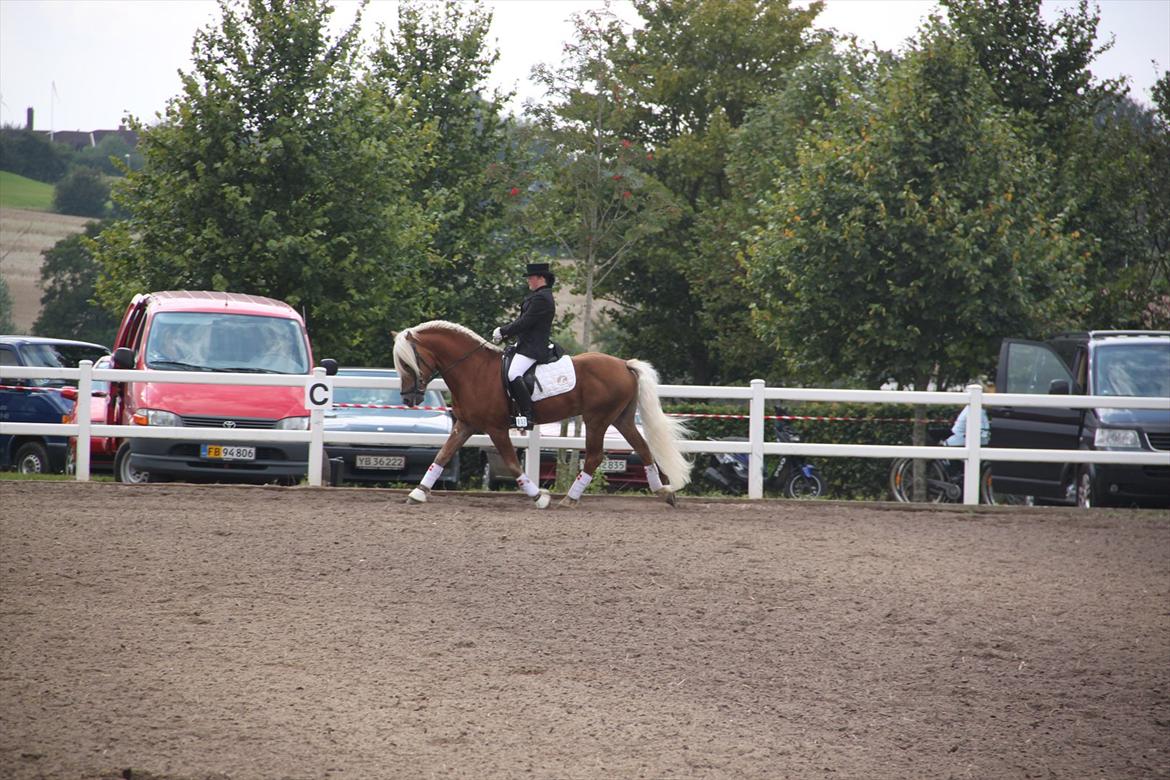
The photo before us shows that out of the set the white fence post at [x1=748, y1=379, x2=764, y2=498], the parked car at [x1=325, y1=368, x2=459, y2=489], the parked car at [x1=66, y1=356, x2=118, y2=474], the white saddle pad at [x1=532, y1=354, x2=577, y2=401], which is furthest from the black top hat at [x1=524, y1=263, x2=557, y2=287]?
the parked car at [x1=66, y1=356, x2=118, y2=474]

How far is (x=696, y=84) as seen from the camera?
48.7 meters

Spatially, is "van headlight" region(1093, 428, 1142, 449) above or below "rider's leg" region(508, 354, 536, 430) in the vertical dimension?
below

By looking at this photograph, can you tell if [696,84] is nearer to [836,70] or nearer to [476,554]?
[836,70]

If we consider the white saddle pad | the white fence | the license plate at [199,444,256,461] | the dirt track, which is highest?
the white saddle pad

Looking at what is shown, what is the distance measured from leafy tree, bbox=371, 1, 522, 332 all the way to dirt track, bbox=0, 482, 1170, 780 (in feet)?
84.6

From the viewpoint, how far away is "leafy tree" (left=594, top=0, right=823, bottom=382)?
46.3 m

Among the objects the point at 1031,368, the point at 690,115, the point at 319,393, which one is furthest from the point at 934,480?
the point at 690,115

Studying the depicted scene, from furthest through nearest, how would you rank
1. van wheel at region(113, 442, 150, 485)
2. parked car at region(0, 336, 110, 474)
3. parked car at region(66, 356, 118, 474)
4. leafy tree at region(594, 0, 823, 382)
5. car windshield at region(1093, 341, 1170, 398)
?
leafy tree at region(594, 0, 823, 382), parked car at region(0, 336, 110, 474), parked car at region(66, 356, 118, 474), car windshield at region(1093, 341, 1170, 398), van wheel at region(113, 442, 150, 485)

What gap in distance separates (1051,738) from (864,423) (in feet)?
62.8

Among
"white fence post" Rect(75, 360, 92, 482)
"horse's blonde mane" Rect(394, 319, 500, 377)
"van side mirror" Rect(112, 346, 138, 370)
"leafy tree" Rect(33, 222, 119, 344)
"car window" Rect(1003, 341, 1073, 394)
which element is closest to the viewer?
→ "horse's blonde mane" Rect(394, 319, 500, 377)

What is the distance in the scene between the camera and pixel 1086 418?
1620 cm

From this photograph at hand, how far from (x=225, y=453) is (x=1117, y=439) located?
10382 mm

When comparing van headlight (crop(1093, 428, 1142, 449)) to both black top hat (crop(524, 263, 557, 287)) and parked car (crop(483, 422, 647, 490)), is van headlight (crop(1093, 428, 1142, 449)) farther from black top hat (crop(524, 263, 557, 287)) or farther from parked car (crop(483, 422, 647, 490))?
black top hat (crop(524, 263, 557, 287))

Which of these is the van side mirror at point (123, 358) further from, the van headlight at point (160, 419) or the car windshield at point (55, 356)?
the car windshield at point (55, 356)
